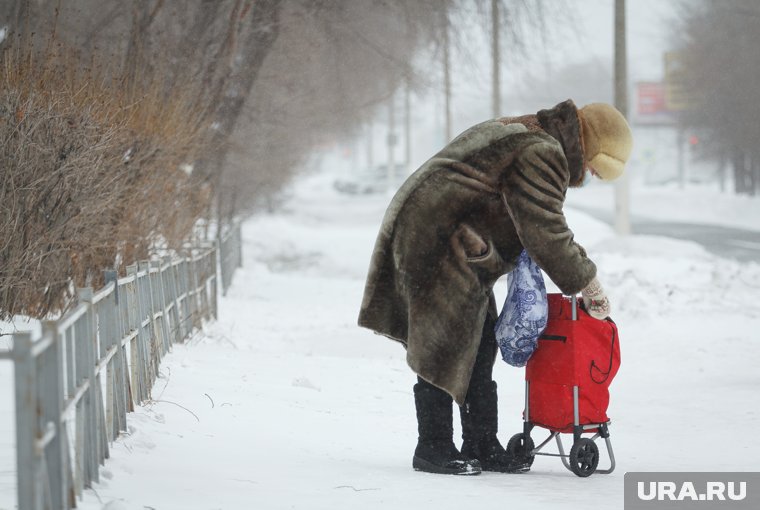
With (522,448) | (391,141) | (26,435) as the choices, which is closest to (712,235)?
(391,141)

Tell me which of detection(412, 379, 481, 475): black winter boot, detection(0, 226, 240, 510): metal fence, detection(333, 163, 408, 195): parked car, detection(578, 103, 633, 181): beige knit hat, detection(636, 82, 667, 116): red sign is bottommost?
detection(333, 163, 408, 195): parked car

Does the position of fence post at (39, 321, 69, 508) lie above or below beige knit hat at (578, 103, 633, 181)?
below

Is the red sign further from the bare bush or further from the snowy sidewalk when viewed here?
the bare bush

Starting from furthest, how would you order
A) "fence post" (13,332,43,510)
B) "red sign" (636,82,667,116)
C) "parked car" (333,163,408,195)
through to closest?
"parked car" (333,163,408,195) → "red sign" (636,82,667,116) → "fence post" (13,332,43,510)

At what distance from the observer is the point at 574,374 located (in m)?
4.98

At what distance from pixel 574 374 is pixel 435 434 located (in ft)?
2.13

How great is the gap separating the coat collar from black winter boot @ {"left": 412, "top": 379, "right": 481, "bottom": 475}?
1.10 m

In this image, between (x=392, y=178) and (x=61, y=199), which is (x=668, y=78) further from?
(x=61, y=199)

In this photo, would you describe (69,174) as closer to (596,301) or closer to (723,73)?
(596,301)

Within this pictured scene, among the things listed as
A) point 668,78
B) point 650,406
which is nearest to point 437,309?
point 650,406

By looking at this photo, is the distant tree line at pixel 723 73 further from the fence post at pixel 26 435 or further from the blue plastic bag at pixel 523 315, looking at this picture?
the fence post at pixel 26 435

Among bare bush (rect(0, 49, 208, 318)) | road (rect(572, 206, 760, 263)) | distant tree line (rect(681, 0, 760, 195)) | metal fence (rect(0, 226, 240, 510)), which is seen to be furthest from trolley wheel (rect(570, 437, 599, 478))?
distant tree line (rect(681, 0, 760, 195))

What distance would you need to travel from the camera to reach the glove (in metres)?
4.99

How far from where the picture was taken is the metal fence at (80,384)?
3000mm
